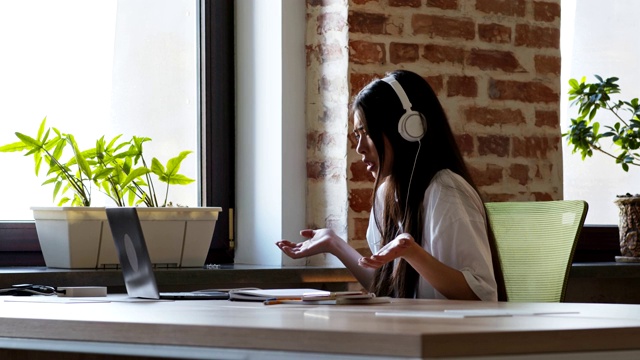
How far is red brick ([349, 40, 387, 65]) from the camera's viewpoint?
10.2 feet

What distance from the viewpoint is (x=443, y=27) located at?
327 centimetres

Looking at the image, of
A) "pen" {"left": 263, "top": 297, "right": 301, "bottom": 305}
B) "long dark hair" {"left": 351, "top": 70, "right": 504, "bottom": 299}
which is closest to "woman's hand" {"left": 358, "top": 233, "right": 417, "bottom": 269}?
"pen" {"left": 263, "top": 297, "right": 301, "bottom": 305}

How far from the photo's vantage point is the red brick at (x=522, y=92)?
11.1 ft

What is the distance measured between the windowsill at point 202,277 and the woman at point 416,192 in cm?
23

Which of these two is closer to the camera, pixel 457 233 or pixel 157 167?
pixel 457 233

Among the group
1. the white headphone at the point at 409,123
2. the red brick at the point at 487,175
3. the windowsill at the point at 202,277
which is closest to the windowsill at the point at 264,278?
the windowsill at the point at 202,277

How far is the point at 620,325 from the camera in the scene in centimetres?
137

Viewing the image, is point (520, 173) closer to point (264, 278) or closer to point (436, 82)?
point (436, 82)

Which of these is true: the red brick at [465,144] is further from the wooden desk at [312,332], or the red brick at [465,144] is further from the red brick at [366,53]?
the wooden desk at [312,332]

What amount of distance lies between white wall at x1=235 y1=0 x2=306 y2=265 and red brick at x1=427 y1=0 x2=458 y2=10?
1.27 ft

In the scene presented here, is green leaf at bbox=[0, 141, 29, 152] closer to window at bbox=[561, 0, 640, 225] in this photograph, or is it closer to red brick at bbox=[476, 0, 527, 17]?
red brick at bbox=[476, 0, 527, 17]

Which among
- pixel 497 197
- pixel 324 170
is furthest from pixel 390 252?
pixel 497 197

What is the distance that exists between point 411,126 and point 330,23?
72cm

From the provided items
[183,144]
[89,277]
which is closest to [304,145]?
[183,144]
